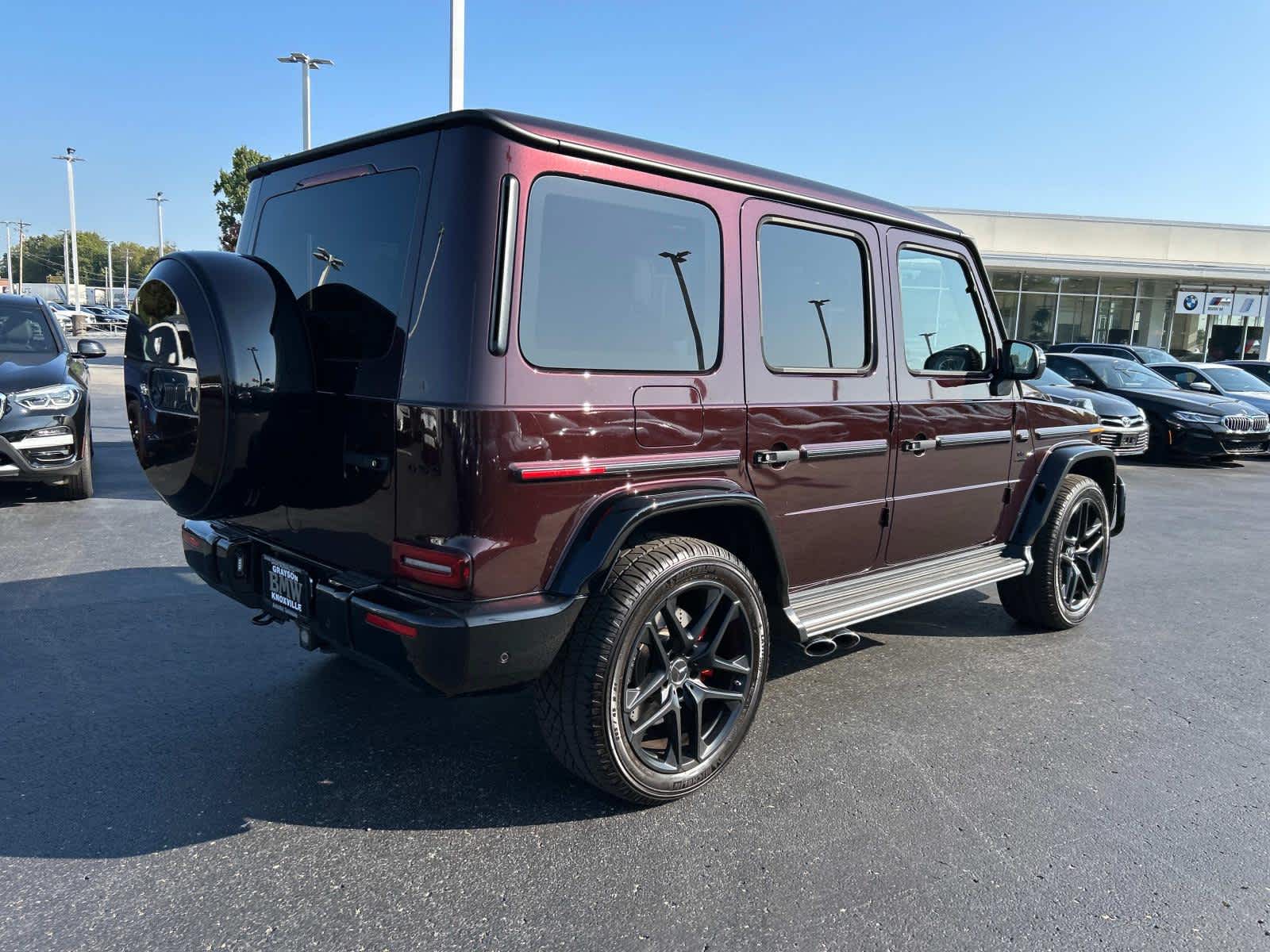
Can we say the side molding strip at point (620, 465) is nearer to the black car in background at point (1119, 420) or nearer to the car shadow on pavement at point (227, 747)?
the car shadow on pavement at point (227, 747)

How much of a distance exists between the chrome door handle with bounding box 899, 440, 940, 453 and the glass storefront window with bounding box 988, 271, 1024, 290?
2825 cm

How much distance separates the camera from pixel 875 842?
2.75 m

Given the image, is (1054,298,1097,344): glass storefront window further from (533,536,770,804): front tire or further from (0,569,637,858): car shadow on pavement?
(0,569,637,858): car shadow on pavement

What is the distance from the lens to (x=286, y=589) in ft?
9.68

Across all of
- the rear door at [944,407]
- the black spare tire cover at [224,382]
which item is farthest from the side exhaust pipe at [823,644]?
the black spare tire cover at [224,382]

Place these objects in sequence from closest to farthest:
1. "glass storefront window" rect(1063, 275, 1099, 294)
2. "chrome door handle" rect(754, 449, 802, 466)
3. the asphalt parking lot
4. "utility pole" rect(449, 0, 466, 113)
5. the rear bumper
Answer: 1. the asphalt parking lot
2. the rear bumper
3. "chrome door handle" rect(754, 449, 802, 466)
4. "utility pole" rect(449, 0, 466, 113)
5. "glass storefront window" rect(1063, 275, 1099, 294)

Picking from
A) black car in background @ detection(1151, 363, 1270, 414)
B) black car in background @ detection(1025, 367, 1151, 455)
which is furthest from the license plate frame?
black car in background @ detection(1151, 363, 1270, 414)

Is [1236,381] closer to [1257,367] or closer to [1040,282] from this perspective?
[1257,367]

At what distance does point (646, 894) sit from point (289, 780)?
52.1 inches

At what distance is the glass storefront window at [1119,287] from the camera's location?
1176 inches

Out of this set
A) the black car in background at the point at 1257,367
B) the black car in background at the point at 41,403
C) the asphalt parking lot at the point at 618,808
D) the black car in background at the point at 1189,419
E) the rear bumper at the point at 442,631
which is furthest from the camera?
the black car in background at the point at 1257,367

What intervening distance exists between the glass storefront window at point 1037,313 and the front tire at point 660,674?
98.1 ft

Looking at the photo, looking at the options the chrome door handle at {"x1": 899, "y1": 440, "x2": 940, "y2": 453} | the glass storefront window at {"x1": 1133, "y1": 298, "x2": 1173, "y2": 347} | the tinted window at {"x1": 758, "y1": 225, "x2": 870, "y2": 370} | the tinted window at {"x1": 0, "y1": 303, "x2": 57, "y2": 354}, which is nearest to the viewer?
the tinted window at {"x1": 758, "y1": 225, "x2": 870, "y2": 370}

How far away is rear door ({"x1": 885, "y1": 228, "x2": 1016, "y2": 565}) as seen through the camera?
3875 mm
